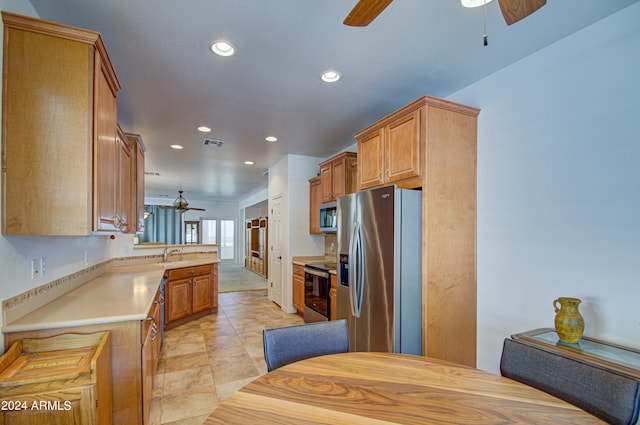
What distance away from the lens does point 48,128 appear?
1557mm

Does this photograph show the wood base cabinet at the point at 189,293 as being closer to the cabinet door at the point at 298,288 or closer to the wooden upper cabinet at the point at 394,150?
the cabinet door at the point at 298,288

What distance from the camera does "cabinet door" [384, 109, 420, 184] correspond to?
2445 millimetres

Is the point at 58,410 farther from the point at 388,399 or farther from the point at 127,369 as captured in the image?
the point at 388,399

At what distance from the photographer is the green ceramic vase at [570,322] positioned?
1.76 metres

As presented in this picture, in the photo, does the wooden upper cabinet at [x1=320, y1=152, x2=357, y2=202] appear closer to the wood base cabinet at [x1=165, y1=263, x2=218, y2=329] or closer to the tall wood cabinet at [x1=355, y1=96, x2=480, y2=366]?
the tall wood cabinet at [x1=355, y1=96, x2=480, y2=366]

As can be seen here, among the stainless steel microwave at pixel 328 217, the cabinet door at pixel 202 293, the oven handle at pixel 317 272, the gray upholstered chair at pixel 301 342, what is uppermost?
the stainless steel microwave at pixel 328 217

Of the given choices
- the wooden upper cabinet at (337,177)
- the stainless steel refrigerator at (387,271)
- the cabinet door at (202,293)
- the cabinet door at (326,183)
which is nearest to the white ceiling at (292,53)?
the wooden upper cabinet at (337,177)

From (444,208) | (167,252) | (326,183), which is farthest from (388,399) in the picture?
(167,252)

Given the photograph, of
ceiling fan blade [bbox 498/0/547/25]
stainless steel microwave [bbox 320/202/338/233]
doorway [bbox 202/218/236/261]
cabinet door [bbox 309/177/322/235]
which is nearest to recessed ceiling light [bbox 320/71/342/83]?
ceiling fan blade [bbox 498/0/547/25]

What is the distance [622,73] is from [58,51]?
307 centimetres

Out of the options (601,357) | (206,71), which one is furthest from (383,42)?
(601,357)

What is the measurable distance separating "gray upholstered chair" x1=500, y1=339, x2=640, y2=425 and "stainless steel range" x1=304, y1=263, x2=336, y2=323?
267 centimetres

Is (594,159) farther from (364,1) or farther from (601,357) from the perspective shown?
(364,1)

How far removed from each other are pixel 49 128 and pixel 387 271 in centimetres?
226
